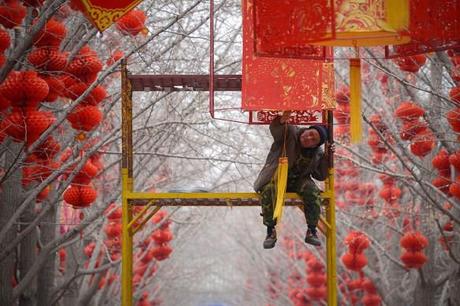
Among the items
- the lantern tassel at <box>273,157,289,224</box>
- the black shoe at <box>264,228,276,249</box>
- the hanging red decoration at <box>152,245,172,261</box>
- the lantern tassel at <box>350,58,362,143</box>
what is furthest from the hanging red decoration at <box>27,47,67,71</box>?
the hanging red decoration at <box>152,245,172,261</box>

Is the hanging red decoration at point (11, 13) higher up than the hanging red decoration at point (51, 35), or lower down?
higher up

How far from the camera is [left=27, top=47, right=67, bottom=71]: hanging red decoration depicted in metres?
8.89

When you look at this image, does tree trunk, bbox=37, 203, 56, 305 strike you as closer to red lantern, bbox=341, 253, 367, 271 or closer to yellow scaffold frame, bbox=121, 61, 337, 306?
yellow scaffold frame, bbox=121, 61, 337, 306

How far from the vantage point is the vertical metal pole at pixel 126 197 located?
9734mm

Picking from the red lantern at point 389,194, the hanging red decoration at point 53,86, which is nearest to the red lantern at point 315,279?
the red lantern at point 389,194

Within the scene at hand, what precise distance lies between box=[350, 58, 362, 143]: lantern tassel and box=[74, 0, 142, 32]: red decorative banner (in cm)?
178

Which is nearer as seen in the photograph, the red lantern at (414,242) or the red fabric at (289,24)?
the red fabric at (289,24)

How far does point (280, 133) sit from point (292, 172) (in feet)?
A: 1.56

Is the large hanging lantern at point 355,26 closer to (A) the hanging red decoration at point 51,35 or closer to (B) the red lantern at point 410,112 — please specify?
(A) the hanging red decoration at point 51,35

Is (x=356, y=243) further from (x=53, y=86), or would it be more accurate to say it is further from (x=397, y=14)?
(x=397, y=14)

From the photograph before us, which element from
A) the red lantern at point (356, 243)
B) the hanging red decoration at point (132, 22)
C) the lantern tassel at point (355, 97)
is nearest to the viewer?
the lantern tassel at point (355, 97)

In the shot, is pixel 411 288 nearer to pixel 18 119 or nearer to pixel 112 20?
pixel 18 119

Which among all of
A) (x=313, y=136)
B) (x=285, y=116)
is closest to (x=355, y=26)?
(x=285, y=116)

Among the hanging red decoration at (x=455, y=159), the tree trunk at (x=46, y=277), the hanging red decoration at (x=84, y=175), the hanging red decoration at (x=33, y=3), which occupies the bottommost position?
the tree trunk at (x=46, y=277)
